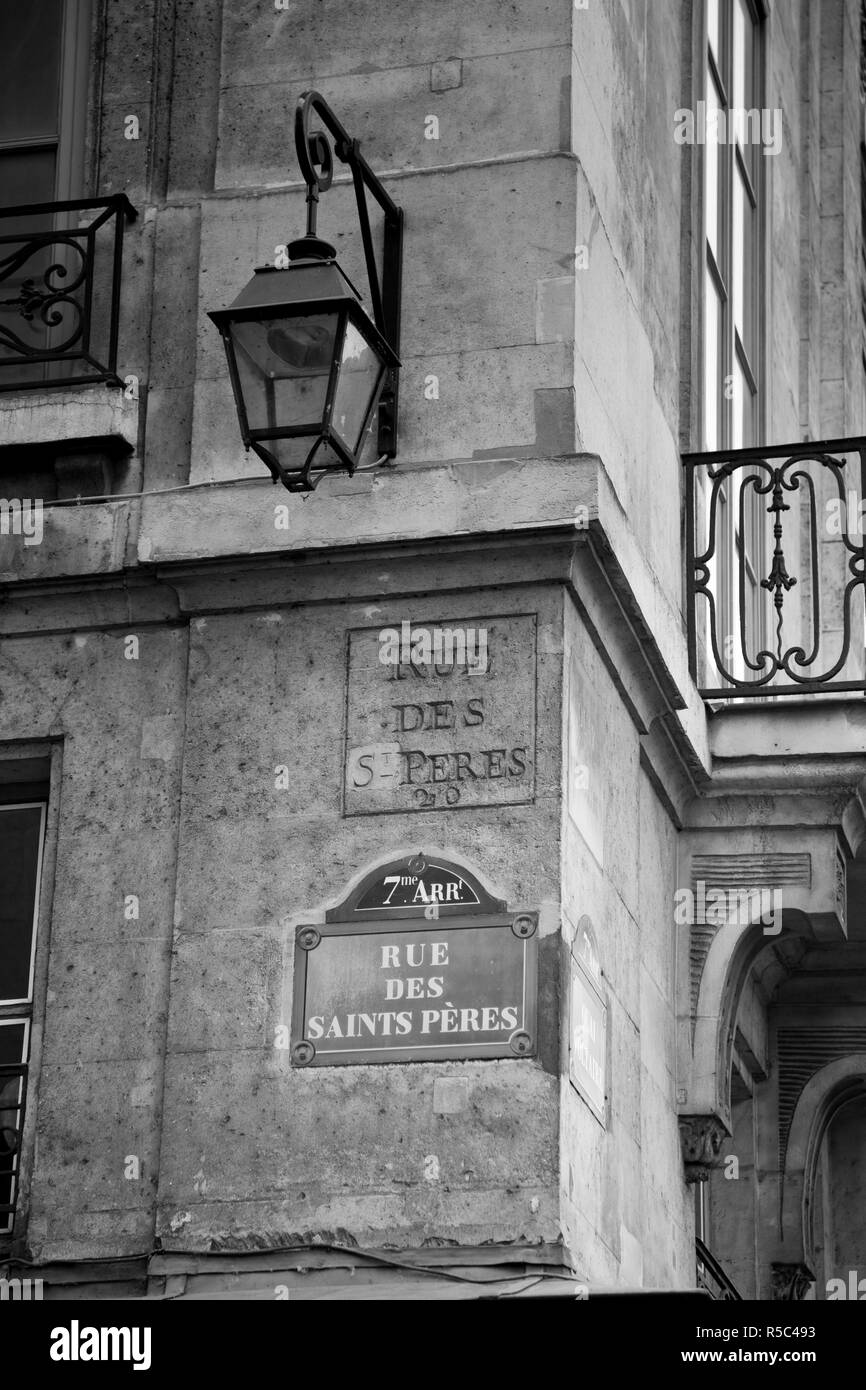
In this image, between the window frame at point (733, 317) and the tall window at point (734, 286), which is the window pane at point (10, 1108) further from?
the tall window at point (734, 286)

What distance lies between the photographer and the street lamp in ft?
22.8

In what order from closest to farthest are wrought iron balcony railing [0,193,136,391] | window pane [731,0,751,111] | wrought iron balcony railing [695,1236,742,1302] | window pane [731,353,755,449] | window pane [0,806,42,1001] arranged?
window pane [0,806,42,1001]
wrought iron balcony railing [0,193,136,391]
wrought iron balcony railing [695,1236,742,1302]
window pane [731,353,755,449]
window pane [731,0,751,111]

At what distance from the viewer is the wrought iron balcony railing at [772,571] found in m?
8.59

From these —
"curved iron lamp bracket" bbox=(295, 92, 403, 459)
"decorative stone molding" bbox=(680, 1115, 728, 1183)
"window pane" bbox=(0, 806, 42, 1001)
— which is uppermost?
"curved iron lamp bracket" bbox=(295, 92, 403, 459)

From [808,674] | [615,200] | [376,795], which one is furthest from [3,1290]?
[808,674]

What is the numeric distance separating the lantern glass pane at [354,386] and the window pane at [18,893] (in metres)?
1.63

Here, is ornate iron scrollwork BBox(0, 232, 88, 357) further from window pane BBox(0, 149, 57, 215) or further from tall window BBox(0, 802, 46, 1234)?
tall window BBox(0, 802, 46, 1234)

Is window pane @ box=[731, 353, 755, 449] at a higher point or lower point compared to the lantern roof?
higher

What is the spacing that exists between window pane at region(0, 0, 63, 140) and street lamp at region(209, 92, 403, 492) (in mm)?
1711

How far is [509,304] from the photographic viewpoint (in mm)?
7797

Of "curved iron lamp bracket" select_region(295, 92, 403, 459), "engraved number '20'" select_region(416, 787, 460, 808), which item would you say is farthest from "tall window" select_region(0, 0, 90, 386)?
"engraved number '20'" select_region(416, 787, 460, 808)

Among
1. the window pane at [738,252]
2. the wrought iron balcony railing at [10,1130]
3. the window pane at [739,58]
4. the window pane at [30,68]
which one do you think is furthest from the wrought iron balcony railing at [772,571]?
the wrought iron balcony railing at [10,1130]

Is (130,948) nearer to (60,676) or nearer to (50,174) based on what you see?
(60,676)

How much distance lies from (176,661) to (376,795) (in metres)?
0.79
